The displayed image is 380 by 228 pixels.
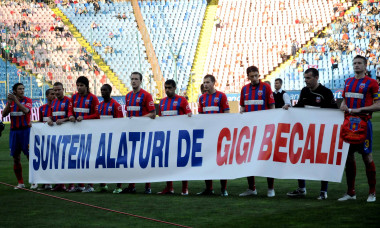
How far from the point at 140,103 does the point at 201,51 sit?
111 feet

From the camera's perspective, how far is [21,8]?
1892 inches

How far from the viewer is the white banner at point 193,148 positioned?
913 cm

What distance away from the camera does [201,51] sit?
4397cm

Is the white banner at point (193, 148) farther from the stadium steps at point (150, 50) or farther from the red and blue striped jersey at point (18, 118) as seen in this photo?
the stadium steps at point (150, 50)

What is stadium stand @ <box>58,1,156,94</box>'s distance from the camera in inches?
1663

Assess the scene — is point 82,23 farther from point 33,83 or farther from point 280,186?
point 280,186

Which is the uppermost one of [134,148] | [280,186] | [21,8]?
[21,8]

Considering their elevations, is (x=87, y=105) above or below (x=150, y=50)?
below

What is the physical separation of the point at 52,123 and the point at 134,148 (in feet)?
5.44

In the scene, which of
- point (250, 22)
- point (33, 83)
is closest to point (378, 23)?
point (250, 22)

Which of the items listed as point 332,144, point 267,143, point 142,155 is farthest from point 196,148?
point 332,144

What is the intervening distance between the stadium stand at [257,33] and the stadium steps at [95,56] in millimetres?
5873

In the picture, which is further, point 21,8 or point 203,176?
point 21,8

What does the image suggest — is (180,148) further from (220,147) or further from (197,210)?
(197,210)
